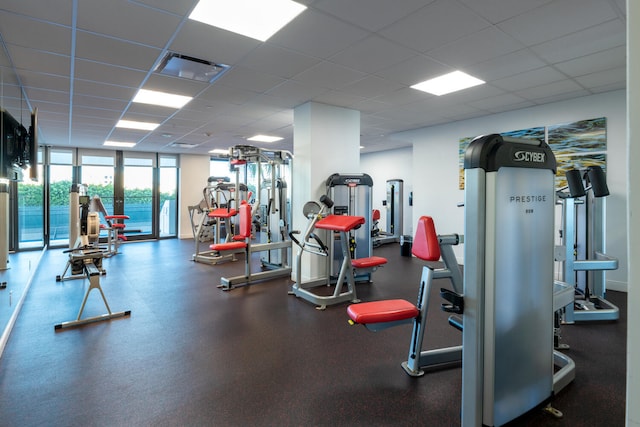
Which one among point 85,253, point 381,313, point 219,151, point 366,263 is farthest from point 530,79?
point 219,151

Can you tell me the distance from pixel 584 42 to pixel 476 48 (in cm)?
95

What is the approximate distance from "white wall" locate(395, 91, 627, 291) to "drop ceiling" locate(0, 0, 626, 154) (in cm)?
29

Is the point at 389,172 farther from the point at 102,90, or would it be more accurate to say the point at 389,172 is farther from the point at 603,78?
the point at 102,90

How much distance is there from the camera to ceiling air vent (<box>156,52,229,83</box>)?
338 cm

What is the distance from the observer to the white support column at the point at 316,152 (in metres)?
5.00

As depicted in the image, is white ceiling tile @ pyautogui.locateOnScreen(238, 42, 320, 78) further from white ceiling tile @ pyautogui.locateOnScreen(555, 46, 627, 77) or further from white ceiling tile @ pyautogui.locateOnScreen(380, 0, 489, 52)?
white ceiling tile @ pyautogui.locateOnScreen(555, 46, 627, 77)

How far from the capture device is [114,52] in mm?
3154

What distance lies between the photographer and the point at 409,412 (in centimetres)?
205

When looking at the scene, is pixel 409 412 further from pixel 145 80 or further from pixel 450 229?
pixel 450 229

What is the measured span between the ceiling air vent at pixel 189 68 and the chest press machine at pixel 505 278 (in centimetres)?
292

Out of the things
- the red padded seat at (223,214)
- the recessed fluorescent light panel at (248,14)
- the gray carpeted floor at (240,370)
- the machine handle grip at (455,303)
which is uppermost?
the recessed fluorescent light panel at (248,14)

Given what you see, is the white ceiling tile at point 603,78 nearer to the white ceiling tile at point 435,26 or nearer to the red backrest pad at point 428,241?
the white ceiling tile at point 435,26

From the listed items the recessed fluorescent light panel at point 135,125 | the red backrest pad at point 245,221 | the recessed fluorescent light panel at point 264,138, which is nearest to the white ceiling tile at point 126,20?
the red backrest pad at point 245,221

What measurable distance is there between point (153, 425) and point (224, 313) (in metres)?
1.90
